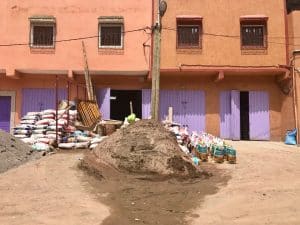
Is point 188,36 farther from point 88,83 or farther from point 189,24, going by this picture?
point 88,83

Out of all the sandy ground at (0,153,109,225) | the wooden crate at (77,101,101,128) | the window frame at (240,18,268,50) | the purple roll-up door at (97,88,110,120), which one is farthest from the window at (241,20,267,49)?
the sandy ground at (0,153,109,225)

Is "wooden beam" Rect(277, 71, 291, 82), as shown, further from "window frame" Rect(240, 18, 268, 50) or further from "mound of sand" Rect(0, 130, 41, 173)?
"mound of sand" Rect(0, 130, 41, 173)

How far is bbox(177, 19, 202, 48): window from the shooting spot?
1762 centimetres

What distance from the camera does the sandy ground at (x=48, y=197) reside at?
630 centimetres

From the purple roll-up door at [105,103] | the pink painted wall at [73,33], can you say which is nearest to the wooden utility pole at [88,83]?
the pink painted wall at [73,33]

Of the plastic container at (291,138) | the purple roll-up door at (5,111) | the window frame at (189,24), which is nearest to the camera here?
the plastic container at (291,138)

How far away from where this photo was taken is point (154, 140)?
970 cm

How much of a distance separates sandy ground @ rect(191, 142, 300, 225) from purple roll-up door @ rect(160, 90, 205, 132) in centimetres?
613

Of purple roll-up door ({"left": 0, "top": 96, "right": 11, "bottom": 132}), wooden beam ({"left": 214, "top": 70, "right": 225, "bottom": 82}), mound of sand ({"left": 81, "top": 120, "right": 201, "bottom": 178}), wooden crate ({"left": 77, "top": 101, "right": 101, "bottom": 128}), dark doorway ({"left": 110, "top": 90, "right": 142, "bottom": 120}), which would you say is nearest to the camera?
mound of sand ({"left": 81, "top": 120, "right": 201, "bottom": 178})

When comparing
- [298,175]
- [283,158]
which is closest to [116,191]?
[298,175]

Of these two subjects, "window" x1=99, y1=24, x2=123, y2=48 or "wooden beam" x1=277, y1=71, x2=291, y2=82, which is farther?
"window" x1=99, y1=24, x2=123, y2=48

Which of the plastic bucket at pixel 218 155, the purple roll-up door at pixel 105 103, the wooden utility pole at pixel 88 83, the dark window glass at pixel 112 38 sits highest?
the dark window glass at pixel 112 38

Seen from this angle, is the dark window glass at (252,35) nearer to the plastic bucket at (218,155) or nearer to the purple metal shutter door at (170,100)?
the purple metal shutter door at (170,100)

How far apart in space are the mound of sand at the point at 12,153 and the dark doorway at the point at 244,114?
367 inches
